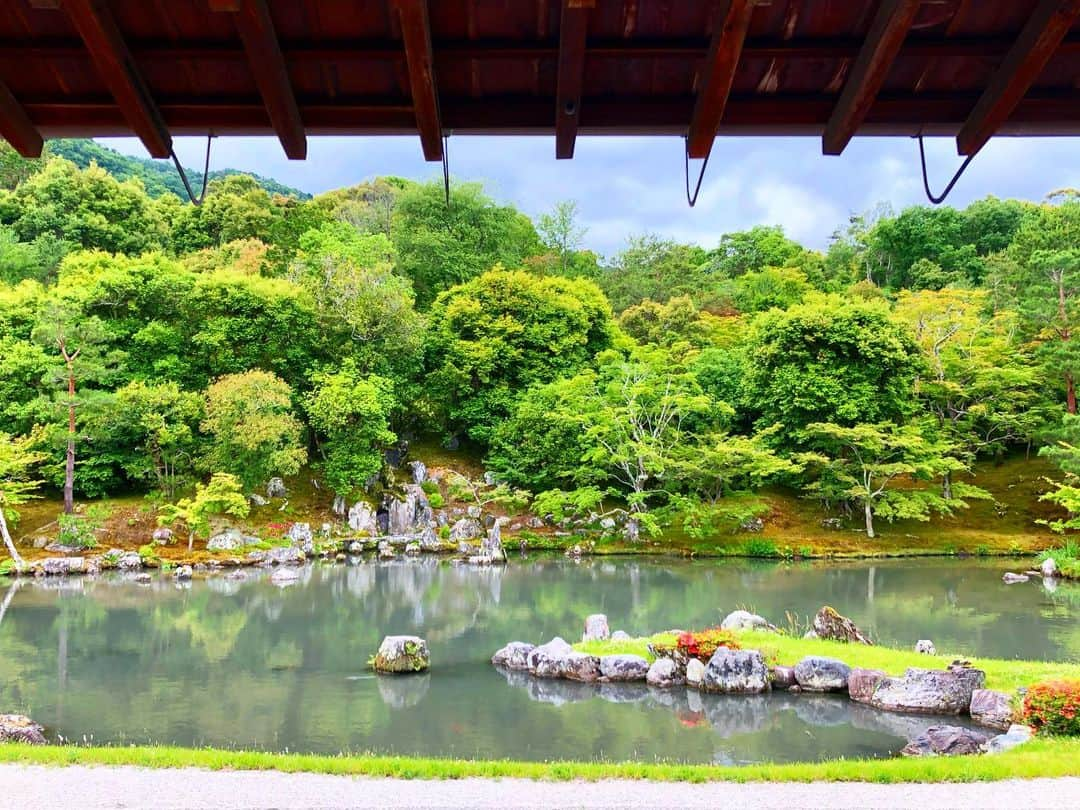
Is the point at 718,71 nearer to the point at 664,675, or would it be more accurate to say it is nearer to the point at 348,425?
the point at 664,675

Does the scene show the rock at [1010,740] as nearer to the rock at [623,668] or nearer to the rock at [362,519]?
the rock at [623,668]

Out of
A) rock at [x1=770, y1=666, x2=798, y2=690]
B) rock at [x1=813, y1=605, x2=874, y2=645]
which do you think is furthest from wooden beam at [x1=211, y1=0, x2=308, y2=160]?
rock at [x1=813, y1=605, x2=874, y2=645]

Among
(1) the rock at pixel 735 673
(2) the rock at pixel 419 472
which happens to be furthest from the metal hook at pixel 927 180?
(2) the rock at pixel 419 472

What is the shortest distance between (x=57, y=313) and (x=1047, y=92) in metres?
23.9

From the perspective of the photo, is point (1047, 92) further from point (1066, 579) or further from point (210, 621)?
point (1066, 579)

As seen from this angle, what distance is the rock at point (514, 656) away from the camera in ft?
34.8

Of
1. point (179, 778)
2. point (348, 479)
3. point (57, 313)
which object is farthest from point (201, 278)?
point (179, 778)

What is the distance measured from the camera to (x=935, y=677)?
870cm

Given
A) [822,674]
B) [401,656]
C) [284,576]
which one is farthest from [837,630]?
[284,576]

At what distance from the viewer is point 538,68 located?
3848 mm

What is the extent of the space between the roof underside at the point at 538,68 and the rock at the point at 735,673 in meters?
7.30

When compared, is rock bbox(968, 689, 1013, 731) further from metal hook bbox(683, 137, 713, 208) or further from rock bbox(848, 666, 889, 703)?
metal hook bbox(683, 137, 713, 208)

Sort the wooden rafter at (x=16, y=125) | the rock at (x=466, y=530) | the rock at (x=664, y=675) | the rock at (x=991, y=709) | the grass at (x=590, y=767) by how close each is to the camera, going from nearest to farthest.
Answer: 1. the wooden rafter at (x=16, y=125)
2. the grass at (x=590, y=767)
3. the rock at (x=991, y=709)
4. the rock at (x=664, y=675)
5. the rock at (x=466, y=530)

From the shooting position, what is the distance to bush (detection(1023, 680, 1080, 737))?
6.47 m
